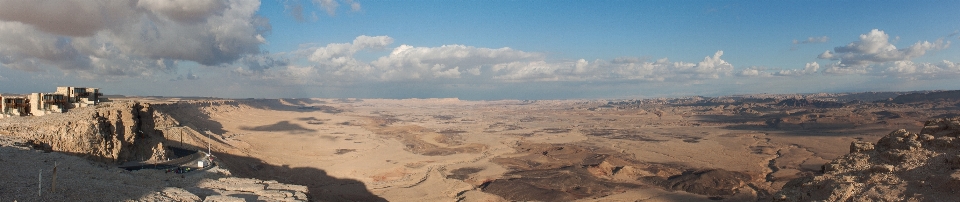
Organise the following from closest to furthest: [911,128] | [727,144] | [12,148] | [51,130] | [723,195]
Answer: [12,148]
[51,130]
[723,195]
[727,144]
[911,128]

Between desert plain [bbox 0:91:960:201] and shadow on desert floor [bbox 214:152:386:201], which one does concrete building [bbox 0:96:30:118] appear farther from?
shadow on desert floor [bbox 214:152:386:201]

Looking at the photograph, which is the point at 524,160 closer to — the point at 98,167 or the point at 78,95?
the point at 98,167

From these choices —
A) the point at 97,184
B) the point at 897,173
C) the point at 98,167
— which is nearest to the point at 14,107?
the point at 98,167

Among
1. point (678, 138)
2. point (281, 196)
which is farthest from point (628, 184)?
point (678, 138)

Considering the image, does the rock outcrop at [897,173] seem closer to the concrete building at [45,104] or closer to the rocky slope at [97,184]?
the rocky slope at [97,184]

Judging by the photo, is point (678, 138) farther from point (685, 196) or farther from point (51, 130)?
point (51, 130)

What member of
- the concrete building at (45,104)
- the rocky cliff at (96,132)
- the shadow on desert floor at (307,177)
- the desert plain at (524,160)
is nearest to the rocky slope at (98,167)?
the rocky cliff at (96,132)

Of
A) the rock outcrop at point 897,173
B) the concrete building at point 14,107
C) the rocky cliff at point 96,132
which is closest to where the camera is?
the rock outcrop at point 897,173
